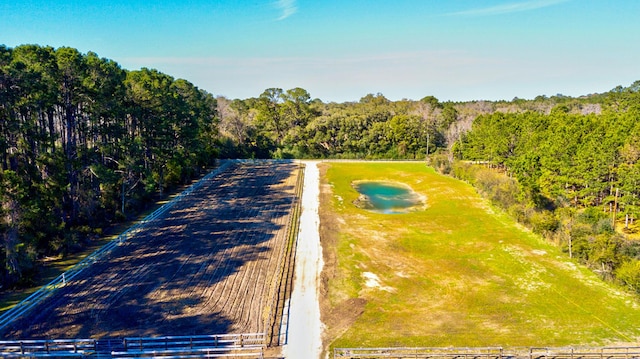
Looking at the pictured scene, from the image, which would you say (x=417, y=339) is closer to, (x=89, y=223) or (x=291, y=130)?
(x=89, y=223)

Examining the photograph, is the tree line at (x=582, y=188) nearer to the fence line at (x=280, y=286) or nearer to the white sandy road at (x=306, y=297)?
the white sandy road at (x=306, y=297)

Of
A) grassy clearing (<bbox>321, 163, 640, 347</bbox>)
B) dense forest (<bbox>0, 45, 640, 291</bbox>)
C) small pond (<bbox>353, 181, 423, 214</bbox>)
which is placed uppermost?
Answer: dense forest (<bbox>0, 45, 640, 291</bbox>)

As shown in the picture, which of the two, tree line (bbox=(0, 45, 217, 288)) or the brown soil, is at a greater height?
tree line (bbox=(0, 45, 217, 288))

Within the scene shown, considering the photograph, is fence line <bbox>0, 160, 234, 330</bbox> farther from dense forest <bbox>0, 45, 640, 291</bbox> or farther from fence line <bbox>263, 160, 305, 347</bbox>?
fence line <bbox>263, 160, 305, 347</bbox>

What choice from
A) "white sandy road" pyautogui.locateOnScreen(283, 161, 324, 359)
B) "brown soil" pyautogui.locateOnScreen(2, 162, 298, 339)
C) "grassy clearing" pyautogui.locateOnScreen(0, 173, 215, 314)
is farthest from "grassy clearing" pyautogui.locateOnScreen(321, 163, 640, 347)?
"grassy clearing" pyautogui.locateOnScreen(0, 173, 215, 314)

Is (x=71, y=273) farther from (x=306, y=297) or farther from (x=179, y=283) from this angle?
(x=306, y=297)

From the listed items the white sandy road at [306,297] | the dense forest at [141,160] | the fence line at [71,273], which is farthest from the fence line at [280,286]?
the dense forest at [141,160]
